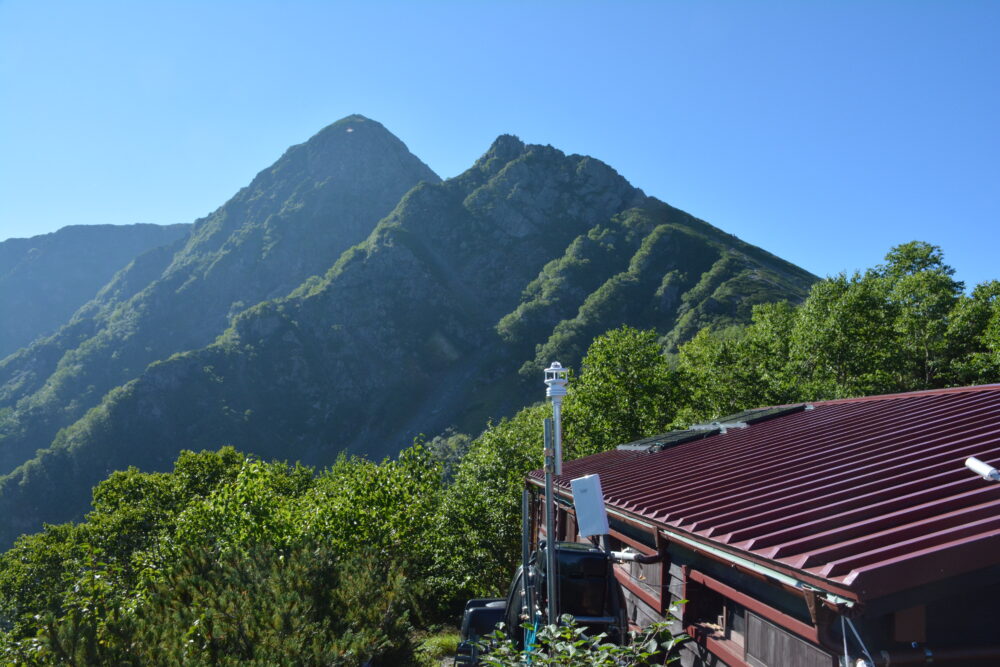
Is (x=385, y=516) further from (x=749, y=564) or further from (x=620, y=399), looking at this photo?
(x=749, y=564)

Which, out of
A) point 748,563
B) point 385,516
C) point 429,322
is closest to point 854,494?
point 748,563

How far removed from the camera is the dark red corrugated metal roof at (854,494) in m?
3.05

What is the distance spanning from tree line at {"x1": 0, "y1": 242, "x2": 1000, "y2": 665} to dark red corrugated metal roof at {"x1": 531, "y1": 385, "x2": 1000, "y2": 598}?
4239 millimetres

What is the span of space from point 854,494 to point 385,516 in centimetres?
1127

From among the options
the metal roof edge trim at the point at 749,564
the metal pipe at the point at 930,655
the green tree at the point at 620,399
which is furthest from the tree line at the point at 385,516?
the metal pipe at the point at 930,655

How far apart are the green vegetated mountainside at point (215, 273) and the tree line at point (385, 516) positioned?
321ft

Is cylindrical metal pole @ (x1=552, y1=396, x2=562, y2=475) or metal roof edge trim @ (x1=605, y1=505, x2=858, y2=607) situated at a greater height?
cylindrical metal pole @ (x1=552, y1=396, x2=562, y2=475)

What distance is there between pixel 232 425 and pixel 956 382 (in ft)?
355

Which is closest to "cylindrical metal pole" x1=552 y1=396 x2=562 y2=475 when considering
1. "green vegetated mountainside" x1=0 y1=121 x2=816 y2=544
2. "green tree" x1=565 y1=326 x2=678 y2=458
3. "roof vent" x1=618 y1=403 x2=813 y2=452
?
"roof vent" x1=618 y1=403 x2=813 y2=452

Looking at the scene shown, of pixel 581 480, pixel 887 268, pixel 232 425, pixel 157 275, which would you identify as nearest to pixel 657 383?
pixel 581 480

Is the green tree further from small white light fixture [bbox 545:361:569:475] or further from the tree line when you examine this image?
small white light fixture [bbox 545:361:569:475]

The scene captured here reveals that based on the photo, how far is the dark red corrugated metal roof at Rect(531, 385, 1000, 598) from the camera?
10.00 feet

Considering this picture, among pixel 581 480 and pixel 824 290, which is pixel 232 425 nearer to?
pixel 824 290

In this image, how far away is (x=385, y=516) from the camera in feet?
45.5
